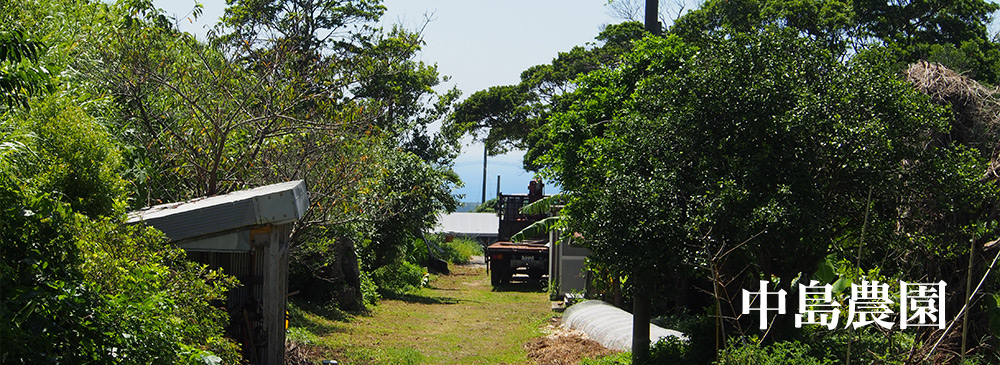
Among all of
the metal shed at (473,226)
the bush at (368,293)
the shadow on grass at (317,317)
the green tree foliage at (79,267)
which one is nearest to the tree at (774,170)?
the green tree foliage at (79,267)

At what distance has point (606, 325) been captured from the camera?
Answer: 1326 centimetres

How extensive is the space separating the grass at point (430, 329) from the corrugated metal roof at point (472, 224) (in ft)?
Result: 81.2

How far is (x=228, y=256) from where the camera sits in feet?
27.3

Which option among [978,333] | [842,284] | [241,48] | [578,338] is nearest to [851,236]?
[978,333]

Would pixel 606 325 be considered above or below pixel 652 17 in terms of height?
below

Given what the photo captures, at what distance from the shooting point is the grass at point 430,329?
39.2ft

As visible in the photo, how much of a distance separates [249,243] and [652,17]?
873cm

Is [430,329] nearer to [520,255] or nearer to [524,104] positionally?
[520,255]

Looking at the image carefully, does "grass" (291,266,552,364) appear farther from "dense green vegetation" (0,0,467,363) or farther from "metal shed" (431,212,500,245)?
"metal shed" (431,212,500,245)

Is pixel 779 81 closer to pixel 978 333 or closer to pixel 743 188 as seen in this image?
pixel 743 188

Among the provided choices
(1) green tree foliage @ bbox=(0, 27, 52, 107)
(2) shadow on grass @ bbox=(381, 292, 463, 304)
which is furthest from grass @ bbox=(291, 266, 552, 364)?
(1) green tree foliage @ bbox=(0, 27, 52, 107)

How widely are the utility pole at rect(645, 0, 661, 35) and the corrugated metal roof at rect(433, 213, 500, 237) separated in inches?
1306
